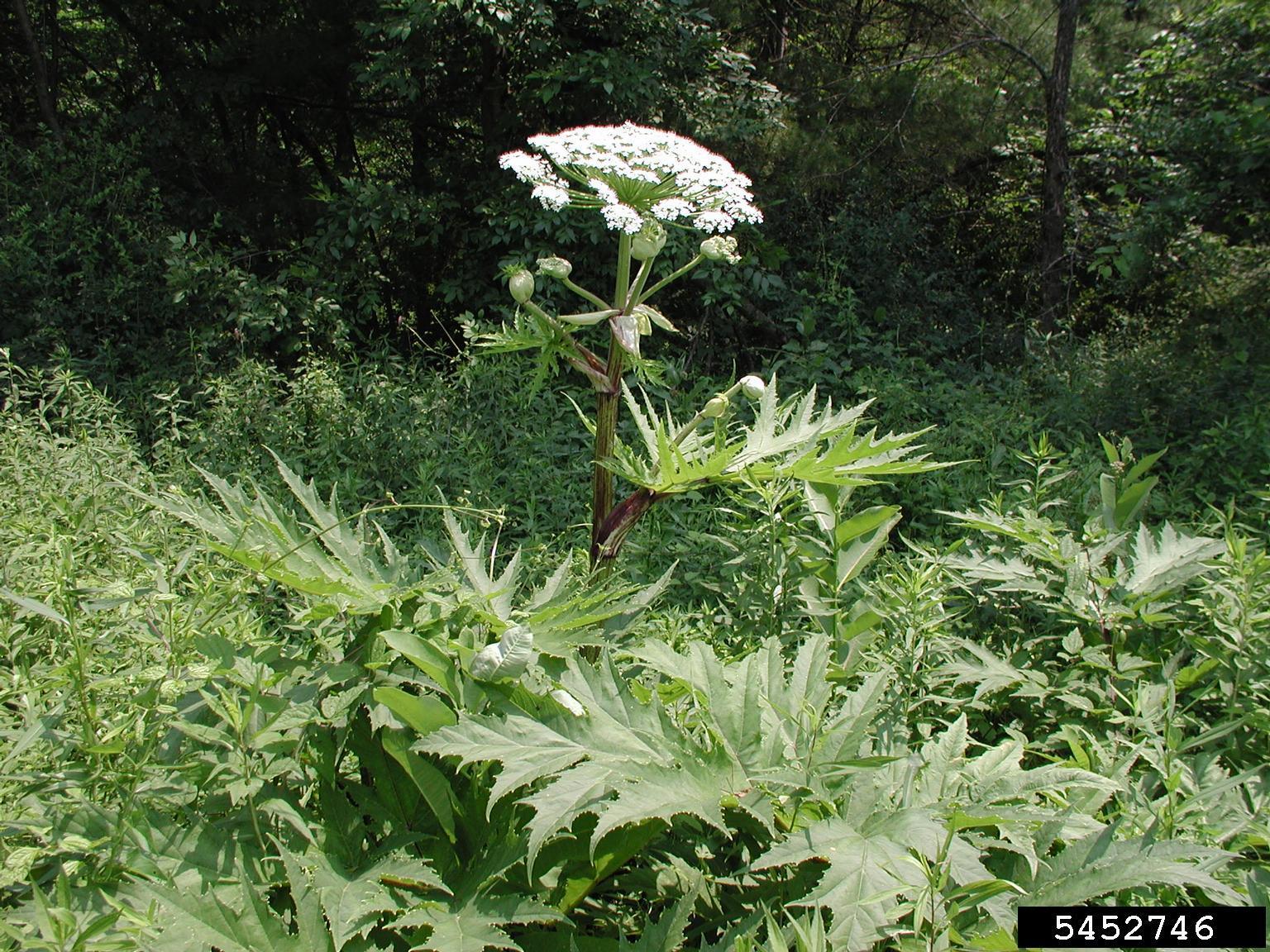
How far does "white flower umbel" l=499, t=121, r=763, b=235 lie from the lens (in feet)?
5.45

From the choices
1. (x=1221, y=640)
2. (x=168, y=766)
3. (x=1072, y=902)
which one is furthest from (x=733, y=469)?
(x=1221, y=640)

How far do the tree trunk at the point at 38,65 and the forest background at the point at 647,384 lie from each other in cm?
3

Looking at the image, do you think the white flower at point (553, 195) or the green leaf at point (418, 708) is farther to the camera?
the white flower at point (553, 195)

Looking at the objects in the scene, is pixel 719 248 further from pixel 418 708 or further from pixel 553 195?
pixel 418 708

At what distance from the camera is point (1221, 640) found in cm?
189

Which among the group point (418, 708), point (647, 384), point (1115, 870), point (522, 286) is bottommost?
point (647, 384)

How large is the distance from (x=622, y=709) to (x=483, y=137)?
5.27 meters

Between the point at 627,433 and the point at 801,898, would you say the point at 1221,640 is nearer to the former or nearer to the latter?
the point at 801,898

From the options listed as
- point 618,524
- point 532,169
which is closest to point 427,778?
point 618,524

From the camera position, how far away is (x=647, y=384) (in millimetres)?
5195

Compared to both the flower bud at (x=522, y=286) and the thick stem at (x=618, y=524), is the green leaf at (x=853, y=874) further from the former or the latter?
the flower bud at (x=522, y=286)

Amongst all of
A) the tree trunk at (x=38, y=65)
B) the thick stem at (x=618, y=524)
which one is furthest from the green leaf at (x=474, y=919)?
the tree trunk at (x=38, y=65)

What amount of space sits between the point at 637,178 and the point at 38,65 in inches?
240

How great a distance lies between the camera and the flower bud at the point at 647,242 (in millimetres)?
1548
